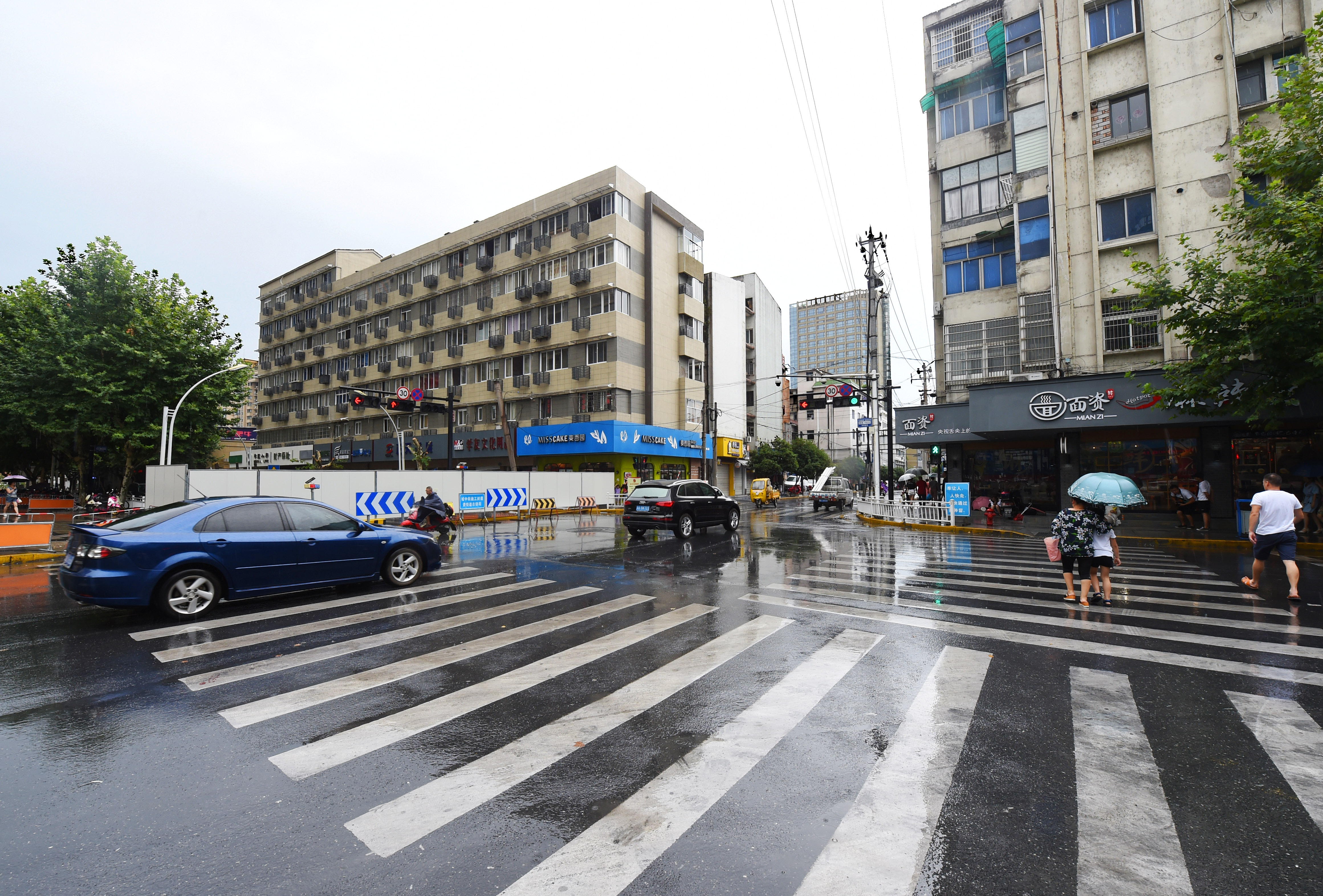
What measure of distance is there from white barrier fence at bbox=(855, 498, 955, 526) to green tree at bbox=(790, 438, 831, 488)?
42.4 m

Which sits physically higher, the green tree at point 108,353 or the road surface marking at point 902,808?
the green tree at point 108,353

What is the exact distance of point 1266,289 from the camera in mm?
13859

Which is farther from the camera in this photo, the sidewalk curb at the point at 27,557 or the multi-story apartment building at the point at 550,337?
the multi-story apartment building at the point at 550,337

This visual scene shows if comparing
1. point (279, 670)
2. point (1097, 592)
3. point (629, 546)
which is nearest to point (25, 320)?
point (629, 546)

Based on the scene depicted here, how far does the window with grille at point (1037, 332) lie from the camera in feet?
73.5

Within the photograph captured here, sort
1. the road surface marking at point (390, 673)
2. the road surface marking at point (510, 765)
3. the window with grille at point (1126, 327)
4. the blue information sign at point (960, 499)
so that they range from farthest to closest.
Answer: the blue information sign at point (960, 499)
the window with grille at point (1126, 327)
the road surface marking at point (390, 673)
the road surface marking at point (510, 765)

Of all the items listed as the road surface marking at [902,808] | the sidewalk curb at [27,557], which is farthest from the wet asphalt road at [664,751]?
the sidewalk curb at [27,557]

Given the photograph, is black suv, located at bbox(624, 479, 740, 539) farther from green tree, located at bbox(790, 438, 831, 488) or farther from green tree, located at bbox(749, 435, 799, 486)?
green tree, located at bbox(790, 438, 831, 488)

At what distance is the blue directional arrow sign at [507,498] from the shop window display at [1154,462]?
74.7 ft

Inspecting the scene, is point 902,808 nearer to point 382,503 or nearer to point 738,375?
point 382,503

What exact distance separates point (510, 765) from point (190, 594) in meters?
5.90

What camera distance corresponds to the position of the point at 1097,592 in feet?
27.2

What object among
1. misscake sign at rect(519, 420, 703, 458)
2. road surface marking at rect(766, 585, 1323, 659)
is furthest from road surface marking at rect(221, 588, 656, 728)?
misscake sign at rect(519, 420, 703, 458)

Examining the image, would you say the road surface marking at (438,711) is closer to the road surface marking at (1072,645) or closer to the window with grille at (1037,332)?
the road surface marking at (1072,645)
